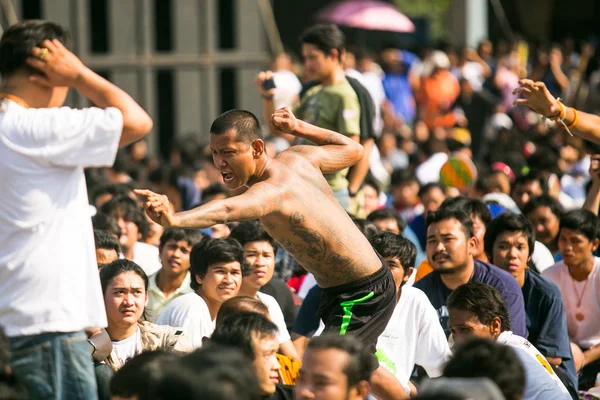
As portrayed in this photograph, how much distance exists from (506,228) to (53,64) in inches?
157

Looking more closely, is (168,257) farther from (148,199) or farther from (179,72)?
(179,72)

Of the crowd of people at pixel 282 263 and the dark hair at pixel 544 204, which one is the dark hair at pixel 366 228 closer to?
the crowd of people at pixel 282 263

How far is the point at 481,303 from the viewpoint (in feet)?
18.8

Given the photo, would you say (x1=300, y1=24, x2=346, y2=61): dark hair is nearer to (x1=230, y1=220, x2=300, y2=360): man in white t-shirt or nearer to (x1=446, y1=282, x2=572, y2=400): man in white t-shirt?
(x1=230, y1=220, x2=300, y2=360): man in white t-shirt

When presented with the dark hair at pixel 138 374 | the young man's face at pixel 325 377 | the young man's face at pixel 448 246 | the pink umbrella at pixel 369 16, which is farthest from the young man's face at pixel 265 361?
the pink umbrella at pixel 369 16

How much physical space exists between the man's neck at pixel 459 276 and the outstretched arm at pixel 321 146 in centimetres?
134

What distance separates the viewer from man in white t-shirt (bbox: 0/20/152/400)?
3975mm

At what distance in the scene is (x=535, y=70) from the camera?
17578 mm

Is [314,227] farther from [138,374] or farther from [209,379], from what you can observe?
[209,379]

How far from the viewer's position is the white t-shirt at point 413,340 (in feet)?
20.7

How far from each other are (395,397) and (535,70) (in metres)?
12.9

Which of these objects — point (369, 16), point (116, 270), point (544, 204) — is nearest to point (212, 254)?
point (116, 270)

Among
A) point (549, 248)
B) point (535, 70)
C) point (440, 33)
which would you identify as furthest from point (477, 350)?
point (440, 33)

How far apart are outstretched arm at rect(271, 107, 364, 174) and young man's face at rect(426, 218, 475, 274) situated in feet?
4.02
